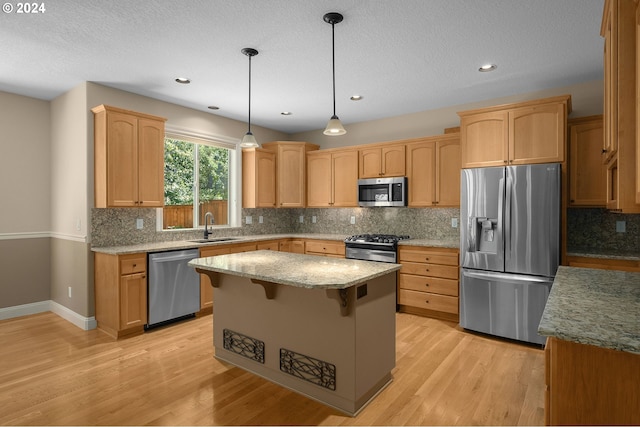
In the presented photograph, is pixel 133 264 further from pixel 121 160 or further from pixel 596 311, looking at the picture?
pixel 596 311

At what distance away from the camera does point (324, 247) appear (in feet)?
17.0

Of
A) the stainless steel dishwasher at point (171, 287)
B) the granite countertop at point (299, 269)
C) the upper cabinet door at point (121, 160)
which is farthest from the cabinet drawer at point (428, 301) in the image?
the upper cabinet door at point (121, 160)

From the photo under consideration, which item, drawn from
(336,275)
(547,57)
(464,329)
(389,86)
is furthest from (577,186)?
(336,275)

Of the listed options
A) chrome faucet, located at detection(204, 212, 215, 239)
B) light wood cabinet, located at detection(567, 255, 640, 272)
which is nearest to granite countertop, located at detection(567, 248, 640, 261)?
light wood cabinet, located at detection(567, 255, 640, 272)

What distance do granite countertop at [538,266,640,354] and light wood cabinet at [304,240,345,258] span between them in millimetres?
3078

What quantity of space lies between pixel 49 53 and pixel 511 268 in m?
4.81

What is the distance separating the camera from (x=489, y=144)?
366cm

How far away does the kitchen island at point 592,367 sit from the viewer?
3.79 ft

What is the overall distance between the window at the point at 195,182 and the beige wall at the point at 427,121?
5.70ft

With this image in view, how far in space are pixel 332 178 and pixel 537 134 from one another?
2866 mm

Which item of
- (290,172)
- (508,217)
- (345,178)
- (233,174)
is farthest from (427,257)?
(233,174)

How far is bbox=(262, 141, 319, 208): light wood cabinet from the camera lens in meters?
5.73

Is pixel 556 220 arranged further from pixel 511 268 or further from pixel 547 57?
pixel 547 57

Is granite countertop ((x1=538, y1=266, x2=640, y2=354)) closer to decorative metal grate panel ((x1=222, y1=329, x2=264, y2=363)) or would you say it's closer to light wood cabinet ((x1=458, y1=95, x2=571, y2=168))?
light wood cabinet ((x1=458, y1=95, x2=571, y2=168))
